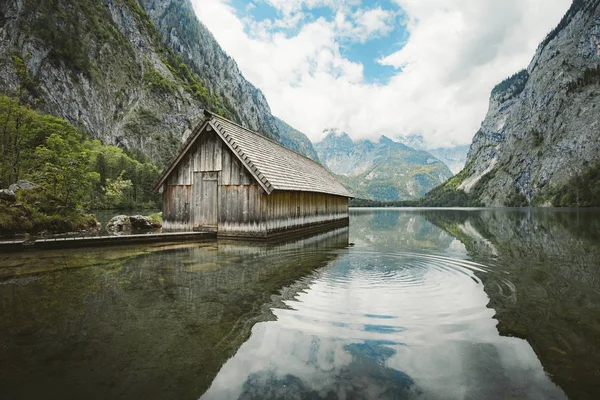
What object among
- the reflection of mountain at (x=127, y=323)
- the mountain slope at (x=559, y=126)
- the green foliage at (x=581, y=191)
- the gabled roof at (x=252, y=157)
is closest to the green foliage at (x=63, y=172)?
the gabled roof at (x=252, y=157)

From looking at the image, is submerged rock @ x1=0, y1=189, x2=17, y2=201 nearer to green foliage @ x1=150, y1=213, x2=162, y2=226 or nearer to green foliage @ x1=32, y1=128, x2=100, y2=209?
green foliage @ x1=32, y1=128, x2=100, y2=209

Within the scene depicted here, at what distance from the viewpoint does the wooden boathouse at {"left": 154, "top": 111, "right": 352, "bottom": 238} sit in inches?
683

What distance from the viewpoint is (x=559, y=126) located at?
135 meters

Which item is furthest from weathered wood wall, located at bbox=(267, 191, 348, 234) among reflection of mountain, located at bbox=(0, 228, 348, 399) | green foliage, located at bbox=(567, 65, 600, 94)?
green foliage, located at bbox=(567, 65, 600, 94)

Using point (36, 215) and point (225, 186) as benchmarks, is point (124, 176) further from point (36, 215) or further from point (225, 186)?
point (225, 186)

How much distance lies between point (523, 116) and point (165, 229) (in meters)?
198

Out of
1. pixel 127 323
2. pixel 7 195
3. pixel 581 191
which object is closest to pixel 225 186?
pixel 7 195

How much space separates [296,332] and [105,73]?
137 meters

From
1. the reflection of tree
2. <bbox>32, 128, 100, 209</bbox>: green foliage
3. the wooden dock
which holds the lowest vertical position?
the reflection of tree

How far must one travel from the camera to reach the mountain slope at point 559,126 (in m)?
119

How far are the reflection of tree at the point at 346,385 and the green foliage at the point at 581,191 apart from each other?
128326 mm

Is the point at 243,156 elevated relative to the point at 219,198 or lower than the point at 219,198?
elevated

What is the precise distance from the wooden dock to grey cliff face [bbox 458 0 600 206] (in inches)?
5979

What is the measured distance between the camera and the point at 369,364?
4.07m
